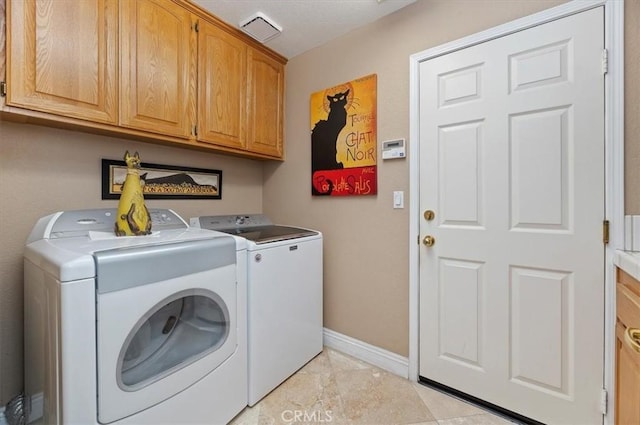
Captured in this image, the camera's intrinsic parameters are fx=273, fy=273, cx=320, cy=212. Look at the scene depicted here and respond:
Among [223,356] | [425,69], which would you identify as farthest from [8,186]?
[425,69]

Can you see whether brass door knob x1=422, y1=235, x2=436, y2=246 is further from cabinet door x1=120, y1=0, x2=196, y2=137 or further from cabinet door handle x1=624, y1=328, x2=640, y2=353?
cabinet door x1=120, y1=0, x2=196, y2=137

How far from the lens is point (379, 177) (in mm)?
1861

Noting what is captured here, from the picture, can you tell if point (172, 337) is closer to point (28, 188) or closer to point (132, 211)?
point (132, 211)

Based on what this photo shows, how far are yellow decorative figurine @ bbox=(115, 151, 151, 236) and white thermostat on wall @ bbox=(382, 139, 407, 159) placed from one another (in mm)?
1443

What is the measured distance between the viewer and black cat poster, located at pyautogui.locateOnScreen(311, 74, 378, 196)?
6.19 ft

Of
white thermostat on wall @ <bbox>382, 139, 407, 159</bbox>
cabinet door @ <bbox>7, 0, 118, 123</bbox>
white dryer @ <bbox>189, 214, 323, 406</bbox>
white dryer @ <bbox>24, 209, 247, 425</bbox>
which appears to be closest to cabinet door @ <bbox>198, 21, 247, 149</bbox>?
cabinet door @ <bbox>7, 0, 118, 123</bbox>

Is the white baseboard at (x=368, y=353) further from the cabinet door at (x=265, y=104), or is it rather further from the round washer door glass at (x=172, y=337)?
the cabinet door at (x=265, y=104)

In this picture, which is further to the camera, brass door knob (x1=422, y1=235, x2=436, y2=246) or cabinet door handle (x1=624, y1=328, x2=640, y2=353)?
brass door knob (x1=422, y1=235, x2=436, y2=246)

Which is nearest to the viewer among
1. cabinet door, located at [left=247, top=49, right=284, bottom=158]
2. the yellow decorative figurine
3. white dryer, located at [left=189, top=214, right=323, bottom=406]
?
the yellow decorative figurine

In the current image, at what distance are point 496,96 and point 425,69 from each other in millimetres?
441

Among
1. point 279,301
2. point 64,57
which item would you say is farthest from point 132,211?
point 279,301

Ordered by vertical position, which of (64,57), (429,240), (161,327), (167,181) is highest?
(64,57)

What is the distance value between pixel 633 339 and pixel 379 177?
1322 millimetres

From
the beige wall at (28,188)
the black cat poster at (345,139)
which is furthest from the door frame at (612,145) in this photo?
the beige wall at (28,188)
